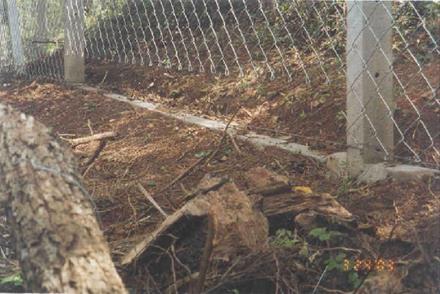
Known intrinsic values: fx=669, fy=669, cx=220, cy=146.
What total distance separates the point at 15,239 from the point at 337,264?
2.88 ft

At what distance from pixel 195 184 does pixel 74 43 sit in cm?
318

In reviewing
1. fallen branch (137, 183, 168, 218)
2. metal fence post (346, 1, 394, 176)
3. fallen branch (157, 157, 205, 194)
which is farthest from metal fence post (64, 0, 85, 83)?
metal fence post (346, 1, 394, 176)

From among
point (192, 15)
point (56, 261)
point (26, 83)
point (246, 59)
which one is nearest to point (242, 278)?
point (56, 261)

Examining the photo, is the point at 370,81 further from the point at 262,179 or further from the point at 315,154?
the point at 262,179

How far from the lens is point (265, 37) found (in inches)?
164

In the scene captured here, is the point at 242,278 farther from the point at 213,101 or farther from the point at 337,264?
the point at 213,101

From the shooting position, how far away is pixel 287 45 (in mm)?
4008

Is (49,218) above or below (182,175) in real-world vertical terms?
above

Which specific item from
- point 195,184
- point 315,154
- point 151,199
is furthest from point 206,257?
point 315,154

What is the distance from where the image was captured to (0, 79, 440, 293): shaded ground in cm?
189

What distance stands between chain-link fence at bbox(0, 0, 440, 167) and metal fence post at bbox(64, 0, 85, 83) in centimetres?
1

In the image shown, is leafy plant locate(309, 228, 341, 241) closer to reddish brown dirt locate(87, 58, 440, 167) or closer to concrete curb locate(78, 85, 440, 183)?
concrete curb locate(78, 85, 440, 183)
